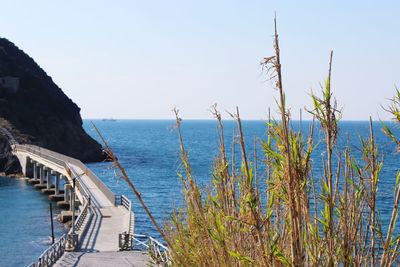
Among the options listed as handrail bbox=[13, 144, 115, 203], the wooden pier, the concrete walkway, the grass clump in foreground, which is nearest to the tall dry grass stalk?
the grass clump in foreground

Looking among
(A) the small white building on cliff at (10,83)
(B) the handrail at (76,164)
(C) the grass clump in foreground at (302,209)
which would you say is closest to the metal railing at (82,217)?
(B) the handrail at (76,164)

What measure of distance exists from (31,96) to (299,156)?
118 m

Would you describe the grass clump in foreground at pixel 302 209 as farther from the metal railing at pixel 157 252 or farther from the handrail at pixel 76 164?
the handrail at pixel 76 164

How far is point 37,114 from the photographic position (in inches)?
4439

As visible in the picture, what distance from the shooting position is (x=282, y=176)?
4773mm

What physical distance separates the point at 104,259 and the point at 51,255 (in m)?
2.10

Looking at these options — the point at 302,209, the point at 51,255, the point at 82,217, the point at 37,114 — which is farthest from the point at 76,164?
the point at 37,114

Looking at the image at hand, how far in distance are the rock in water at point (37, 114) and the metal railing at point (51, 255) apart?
7064cm

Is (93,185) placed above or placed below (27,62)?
below

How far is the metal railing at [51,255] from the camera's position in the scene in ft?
73.3

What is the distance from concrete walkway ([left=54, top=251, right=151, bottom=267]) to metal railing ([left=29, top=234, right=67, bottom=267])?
25cm

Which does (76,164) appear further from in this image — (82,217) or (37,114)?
(37,114)

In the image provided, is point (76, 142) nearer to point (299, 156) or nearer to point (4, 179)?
point (4, 179)

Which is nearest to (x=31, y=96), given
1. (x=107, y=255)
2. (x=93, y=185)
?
(x=93, y=185)
